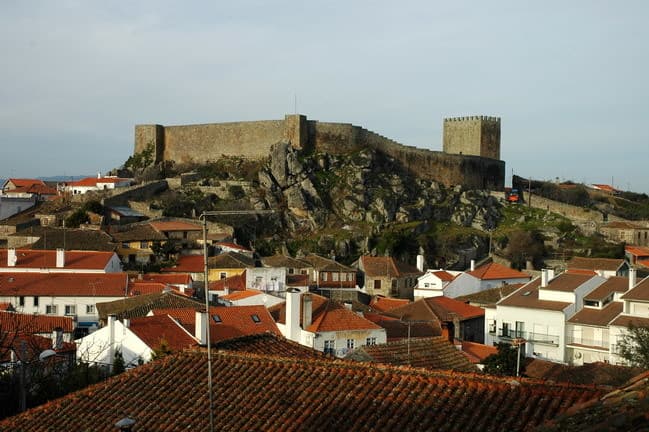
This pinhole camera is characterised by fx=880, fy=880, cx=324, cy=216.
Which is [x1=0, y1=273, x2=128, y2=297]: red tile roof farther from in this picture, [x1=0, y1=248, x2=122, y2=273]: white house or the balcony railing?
the balcony railing

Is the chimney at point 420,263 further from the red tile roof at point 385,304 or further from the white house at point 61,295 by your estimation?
the white house at point 61,295

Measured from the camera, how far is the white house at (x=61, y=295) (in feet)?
127

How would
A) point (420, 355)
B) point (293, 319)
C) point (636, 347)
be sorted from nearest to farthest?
point (420, 355) → point (636, 347) → point (293, 319)

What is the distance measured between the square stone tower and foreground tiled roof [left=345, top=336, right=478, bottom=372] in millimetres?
66327

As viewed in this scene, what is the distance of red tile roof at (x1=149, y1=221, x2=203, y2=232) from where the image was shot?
58.3 metres

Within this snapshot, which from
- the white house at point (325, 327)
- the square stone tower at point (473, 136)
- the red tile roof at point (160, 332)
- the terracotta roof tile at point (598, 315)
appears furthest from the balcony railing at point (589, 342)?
the square stone tower at point (473, 136)

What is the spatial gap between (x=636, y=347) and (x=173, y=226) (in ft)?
125

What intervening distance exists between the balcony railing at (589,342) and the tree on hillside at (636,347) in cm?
411

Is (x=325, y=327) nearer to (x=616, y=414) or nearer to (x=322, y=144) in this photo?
(x=616, y=414)

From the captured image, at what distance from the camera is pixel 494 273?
5416 cm

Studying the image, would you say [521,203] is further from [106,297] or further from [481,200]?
[106,297]

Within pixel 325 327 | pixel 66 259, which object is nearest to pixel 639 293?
pixel 325 327

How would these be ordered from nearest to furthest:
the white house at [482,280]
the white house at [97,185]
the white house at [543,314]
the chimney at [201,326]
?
the chimney at [201,326], the white house at [543,314], the white house at [482,280], the white house at [97,185]

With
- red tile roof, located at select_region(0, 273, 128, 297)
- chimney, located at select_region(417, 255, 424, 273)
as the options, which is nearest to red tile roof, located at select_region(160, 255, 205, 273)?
red tile roof, located at select_region(0, 273, 128, 297)
